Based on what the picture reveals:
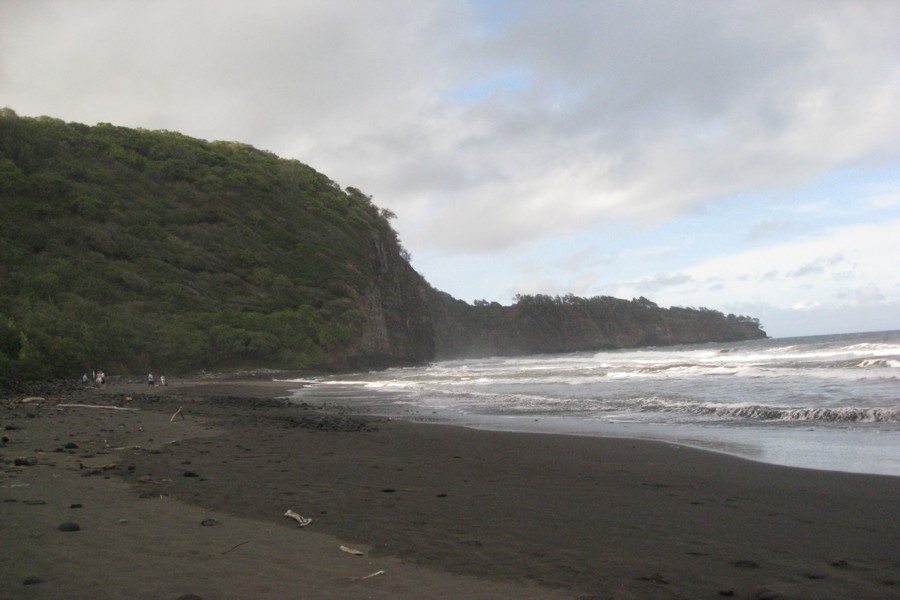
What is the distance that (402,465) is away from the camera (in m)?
7.66

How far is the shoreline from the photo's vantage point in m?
3.43

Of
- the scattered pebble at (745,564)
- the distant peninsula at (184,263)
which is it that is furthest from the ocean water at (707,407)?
the distant peninsula at (184,263)

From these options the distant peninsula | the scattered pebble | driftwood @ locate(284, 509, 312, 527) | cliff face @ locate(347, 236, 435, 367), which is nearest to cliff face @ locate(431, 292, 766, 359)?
cliff face @ locate(347, 236, 435, 367)

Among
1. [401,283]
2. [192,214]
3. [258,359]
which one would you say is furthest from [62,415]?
[401,283]

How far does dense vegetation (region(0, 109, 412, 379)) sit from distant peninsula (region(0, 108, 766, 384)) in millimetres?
105

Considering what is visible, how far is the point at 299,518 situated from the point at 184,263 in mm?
40410

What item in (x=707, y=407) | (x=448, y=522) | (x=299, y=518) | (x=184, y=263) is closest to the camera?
(x=299, y=518)

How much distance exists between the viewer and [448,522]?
190 inches

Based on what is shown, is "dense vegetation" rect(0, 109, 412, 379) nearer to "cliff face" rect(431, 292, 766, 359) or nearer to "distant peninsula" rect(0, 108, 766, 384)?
"distant peninsula" rect(0, 108, 766, 384)

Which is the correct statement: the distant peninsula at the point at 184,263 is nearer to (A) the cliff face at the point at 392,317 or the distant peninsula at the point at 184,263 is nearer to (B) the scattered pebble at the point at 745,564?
(A) the cliff face at the point at 392,317

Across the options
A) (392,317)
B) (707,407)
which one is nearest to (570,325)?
(392,317)

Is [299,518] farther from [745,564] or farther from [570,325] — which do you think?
[570,325]

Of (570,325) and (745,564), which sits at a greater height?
(570,325)

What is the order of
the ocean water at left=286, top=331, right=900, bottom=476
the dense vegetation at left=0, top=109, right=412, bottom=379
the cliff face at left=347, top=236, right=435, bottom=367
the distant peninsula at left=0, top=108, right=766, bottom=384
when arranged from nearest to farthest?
the ocean water at left=286, top=331, right=900, bottom=476 → the dense vegetation at left=0, top=109, right=412, bottom=379 → the distant peninsula at left=0, top=108, right=766, bottom=384 → the cliff face at left=347, top=236, right=435, bottom=367
